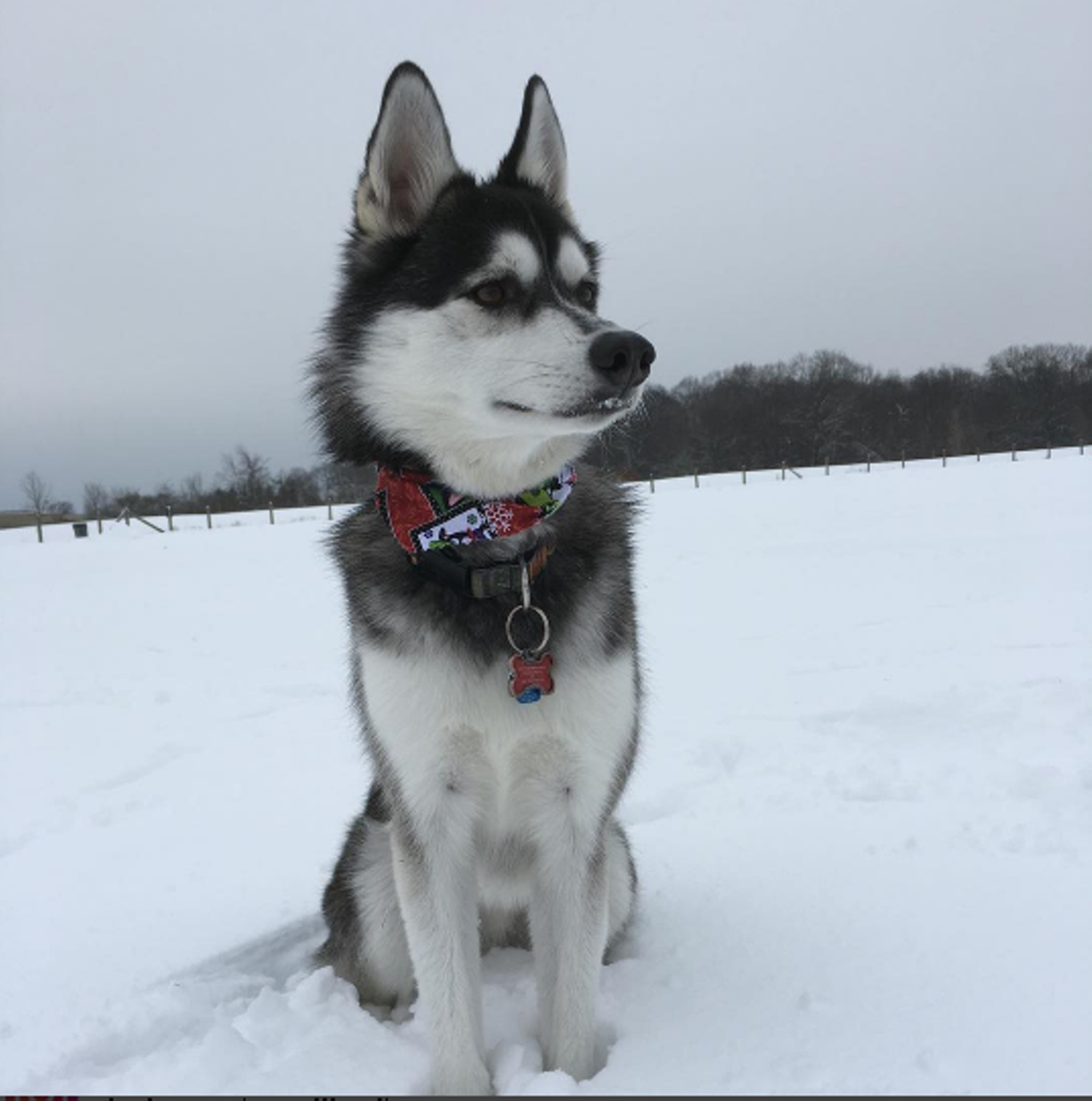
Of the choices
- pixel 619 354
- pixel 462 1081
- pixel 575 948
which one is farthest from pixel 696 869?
pixel 619 354

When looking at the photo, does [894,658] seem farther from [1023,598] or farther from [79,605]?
[79,605]

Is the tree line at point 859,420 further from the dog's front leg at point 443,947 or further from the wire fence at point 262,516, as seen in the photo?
the dog's front leg at point 443,947

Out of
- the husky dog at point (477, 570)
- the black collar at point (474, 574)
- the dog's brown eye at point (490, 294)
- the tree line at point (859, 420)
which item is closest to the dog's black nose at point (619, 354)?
the husky dog at point (477, 570)

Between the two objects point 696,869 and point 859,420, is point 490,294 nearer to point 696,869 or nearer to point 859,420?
point 696,869

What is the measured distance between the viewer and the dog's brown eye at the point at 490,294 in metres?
2.66

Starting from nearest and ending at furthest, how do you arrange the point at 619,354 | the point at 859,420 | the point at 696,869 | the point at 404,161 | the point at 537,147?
the point at 619,354
the point at 404,161
the point at 537,147
the point at 696,869
the point at 859,420

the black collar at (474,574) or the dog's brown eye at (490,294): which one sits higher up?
the dog's brown eye at (490,294)

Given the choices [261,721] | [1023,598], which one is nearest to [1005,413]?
[1023,598]

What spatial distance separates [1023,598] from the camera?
9375 millimetres

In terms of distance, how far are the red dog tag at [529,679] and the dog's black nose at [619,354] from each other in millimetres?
856

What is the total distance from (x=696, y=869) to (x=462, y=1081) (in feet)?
5.42

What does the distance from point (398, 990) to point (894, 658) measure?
5653 mm

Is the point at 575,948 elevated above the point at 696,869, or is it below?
above

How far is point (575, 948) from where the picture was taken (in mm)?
2666
